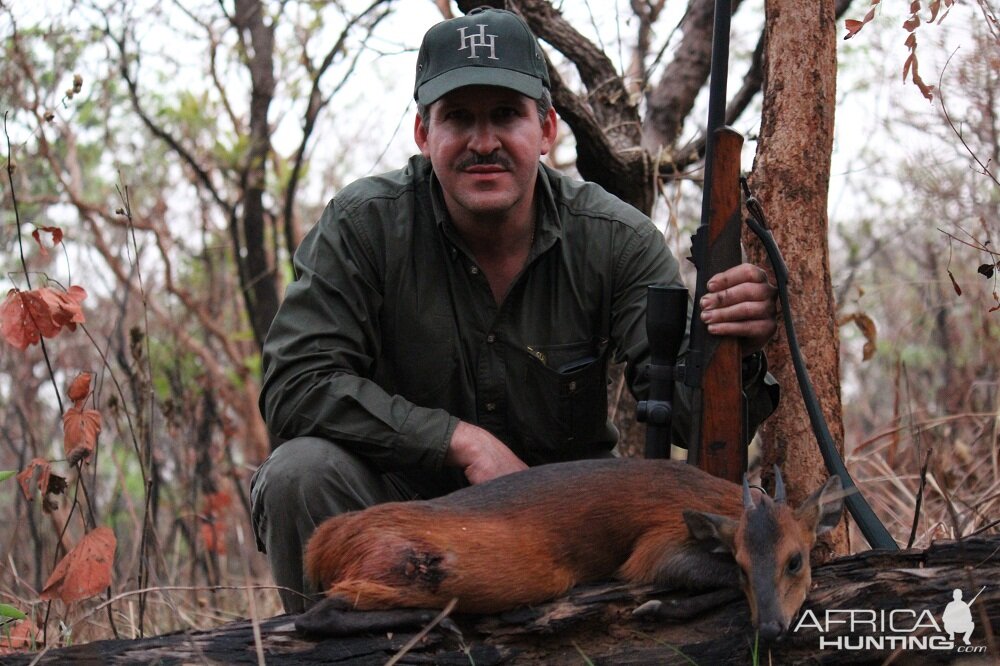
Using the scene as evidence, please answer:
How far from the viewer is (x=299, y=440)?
3.91 m

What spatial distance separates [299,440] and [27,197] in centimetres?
654

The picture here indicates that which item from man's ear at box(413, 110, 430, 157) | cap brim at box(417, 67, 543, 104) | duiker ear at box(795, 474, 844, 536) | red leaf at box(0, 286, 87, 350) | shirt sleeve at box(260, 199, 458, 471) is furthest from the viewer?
man's ear at box(413, 110, 430, 157)

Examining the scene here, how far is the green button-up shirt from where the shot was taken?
429cm

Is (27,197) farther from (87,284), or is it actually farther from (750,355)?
(750,355)

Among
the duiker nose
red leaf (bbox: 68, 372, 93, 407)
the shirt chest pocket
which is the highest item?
red leaf (bbox: 68, 372, 93, 407)

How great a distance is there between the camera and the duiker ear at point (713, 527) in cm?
288

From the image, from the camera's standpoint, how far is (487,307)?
439 centimetres

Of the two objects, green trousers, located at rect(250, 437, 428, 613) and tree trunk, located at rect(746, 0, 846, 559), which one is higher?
tree trunk, located at rect(746, 0, 846, 559)

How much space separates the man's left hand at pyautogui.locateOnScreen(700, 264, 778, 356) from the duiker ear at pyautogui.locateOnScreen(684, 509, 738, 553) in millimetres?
798

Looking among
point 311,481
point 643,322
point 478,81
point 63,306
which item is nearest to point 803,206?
point 643,322

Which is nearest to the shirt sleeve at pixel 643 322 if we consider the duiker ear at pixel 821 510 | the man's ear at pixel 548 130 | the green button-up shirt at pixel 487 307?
the green button-up shirt at pixel 487 307

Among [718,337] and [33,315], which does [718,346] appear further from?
[33,315]

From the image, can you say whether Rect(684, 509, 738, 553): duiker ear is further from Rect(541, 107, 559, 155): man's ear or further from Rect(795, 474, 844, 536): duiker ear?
Rect(541, 107, 559, 155): man's ear

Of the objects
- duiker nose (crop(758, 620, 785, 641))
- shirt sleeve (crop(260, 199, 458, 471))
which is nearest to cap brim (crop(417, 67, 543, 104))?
shirt sleeve (crop(260, 199, 458, 471))
